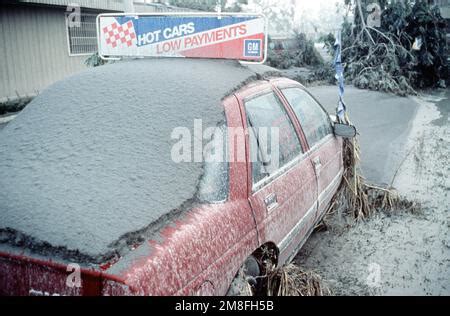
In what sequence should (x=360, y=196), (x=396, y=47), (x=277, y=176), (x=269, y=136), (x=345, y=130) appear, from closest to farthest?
1. (x=277, y=176)
2. (x=269, y=136)
3. (x=345, y=130)
4. (x=360, y=196)
5. (x=396, y=47)

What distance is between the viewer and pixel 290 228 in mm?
2887

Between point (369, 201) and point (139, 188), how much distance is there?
366 centimetres

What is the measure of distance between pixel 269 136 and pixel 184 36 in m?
1.10

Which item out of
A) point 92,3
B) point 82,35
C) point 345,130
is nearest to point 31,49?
point 82,35

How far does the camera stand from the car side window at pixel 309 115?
346 cm

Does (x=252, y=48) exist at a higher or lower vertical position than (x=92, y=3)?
lower

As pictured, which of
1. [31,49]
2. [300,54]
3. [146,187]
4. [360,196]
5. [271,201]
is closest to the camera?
[146,187]

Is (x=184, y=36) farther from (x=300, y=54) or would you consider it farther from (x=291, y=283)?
(x=300, y=54)

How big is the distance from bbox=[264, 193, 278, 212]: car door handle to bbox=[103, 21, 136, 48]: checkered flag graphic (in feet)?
6.16

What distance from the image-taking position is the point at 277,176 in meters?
2.76

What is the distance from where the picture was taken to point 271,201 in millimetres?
2607

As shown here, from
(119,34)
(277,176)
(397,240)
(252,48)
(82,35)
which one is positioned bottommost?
(397,240)

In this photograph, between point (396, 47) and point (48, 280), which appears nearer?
point (48, 280)
